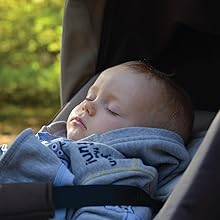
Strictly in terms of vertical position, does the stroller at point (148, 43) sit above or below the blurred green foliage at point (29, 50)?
above

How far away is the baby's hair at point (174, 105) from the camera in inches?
94.3

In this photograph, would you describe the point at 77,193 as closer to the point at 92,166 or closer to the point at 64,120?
the point at 92,166

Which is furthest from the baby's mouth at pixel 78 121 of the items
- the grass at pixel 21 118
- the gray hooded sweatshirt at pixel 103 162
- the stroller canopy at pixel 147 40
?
the grass at pixel 21 118

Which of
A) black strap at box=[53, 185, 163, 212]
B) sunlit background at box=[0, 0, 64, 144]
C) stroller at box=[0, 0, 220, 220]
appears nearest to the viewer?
black strap at box=[53, 185, 163, 212]

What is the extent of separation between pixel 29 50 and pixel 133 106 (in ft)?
15.6

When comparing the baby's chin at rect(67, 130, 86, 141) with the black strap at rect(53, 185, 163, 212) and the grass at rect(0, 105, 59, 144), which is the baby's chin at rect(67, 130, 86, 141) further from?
the grass at rect(0, 105, 59, 144)

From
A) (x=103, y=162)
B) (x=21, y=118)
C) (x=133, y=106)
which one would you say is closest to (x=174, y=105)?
(x=133, y=106)

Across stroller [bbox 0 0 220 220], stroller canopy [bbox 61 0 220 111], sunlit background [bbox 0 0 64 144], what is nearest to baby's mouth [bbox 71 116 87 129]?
stroller [bbox 0 0 220 220]

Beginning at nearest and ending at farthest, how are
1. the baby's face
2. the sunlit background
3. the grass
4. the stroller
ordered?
the baby's face → the stroller → the grass → the sunlit background

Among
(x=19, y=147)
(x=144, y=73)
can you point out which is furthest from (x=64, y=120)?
(x=19, y=147)

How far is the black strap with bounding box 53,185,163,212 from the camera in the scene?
204 cm

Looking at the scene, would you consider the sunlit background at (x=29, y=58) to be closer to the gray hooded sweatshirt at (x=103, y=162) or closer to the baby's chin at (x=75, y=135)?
the baby's chin at (x=75, y=135)

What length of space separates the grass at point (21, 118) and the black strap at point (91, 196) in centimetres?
414

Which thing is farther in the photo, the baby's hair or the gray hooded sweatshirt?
the baby's hair
